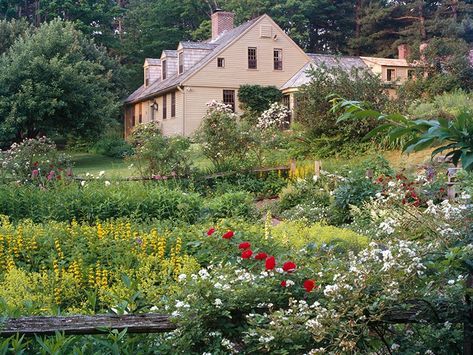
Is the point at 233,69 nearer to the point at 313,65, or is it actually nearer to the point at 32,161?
the point at 313,65

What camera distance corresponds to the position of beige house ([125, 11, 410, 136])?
104ft

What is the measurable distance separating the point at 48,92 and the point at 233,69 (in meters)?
9.63

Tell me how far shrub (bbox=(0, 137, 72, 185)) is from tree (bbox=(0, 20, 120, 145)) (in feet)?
41.5

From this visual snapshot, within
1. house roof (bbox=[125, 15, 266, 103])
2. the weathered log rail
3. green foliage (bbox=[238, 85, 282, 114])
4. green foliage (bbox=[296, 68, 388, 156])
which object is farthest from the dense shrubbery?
green foliage (bbox=[238, 85, 282, 114])

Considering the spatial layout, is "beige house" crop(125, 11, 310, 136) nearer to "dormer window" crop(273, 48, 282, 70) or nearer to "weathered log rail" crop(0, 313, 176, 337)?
"dormer window" crop(273, 48, 282, 70)

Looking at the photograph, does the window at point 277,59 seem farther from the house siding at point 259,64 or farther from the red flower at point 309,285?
the red flower at point 309,285

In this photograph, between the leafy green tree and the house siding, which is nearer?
the house siding

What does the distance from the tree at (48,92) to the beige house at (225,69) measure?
3.89m

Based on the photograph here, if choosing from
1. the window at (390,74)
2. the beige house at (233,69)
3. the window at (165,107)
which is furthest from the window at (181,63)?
the window at (390,74)

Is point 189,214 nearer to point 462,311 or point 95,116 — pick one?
point 462,311

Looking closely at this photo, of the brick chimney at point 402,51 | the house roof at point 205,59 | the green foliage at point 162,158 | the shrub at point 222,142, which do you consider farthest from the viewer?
the brick chimney at point 402,51

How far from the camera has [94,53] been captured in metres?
38.1

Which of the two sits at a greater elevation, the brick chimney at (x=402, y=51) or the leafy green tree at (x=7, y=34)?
the leafy green tree at (x=7, y=34)

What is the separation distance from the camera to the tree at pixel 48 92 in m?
27.4
